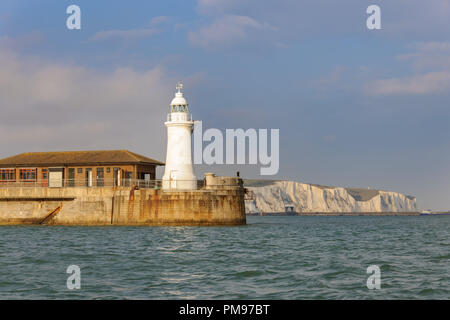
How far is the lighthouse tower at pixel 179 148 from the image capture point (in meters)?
53.8

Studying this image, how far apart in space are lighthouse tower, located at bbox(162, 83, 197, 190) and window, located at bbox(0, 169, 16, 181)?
66.2 ft

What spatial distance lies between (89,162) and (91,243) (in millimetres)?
25393

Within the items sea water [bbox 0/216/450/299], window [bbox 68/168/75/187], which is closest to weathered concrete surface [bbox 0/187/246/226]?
window [bbox 68/168/75/187]

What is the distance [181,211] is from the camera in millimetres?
50688

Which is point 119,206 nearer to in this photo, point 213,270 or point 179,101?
point 179,101

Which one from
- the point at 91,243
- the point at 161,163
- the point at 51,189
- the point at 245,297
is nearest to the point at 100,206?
the point at 51,189

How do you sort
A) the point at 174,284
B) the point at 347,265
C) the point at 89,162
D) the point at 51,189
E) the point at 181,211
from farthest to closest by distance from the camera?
the point at 89,162, the point at 51,189, the point at 181,211, the point at 347,265, the point at 174,284

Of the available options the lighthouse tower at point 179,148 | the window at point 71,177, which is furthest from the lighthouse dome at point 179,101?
the window at point 71,177

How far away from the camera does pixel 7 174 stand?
202 ft
